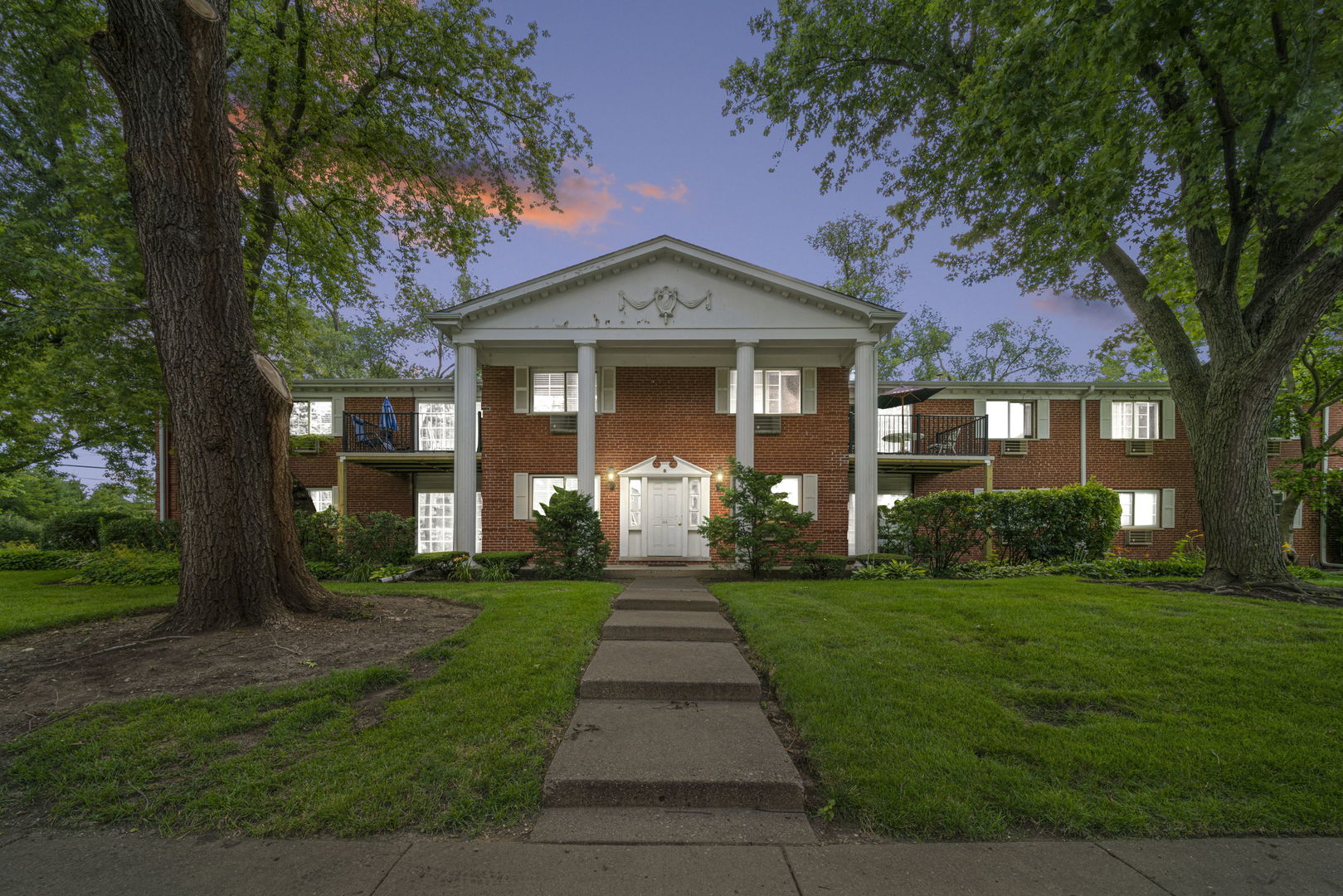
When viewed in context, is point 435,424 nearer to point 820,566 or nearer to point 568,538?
point 568,538

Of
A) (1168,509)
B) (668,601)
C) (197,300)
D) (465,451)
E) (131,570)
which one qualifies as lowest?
(131,570)

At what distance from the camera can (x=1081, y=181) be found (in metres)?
5.38

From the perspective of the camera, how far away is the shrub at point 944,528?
10.2 metres

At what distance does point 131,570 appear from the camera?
32.0ft

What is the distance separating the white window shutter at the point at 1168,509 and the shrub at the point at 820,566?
12579mm

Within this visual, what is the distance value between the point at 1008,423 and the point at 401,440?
18.2m

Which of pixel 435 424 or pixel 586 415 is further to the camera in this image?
pixel 435 424

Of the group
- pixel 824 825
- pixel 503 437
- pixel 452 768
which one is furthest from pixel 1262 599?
pixel 503 437

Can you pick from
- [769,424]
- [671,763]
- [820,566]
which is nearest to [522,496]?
[769,424]

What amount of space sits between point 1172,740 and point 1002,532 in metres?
8.29

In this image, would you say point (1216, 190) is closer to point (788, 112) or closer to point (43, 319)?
point (788, 112)

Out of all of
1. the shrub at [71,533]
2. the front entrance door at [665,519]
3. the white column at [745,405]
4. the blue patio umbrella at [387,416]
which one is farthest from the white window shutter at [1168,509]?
the shrub at [71,533]

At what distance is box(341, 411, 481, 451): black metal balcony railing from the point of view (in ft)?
47.2

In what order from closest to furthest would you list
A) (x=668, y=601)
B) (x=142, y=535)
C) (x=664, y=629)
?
(x=664, y=629) < (x=668, y=601) < (x=142, y=535)
